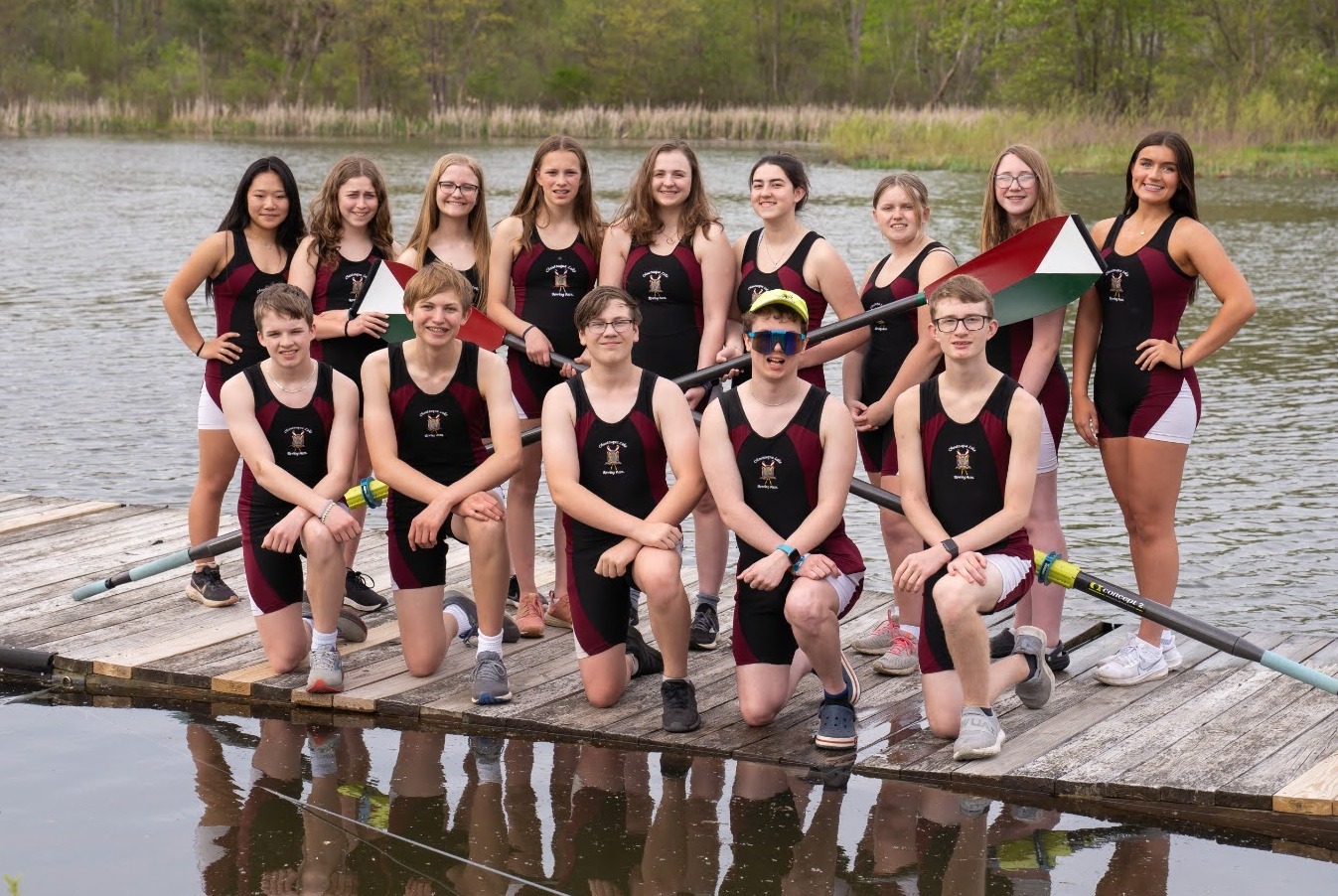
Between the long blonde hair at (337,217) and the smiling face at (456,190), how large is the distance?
22 centimetres

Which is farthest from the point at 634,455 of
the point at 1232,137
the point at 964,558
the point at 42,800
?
the point at 1232,137

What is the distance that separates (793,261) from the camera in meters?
5.32

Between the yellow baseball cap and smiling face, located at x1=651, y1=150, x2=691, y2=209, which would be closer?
the yellow baseball cap

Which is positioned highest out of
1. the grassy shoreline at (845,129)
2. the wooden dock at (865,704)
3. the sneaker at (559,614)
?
the grassy shoreline at (845,129)

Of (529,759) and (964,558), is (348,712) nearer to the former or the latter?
(529,759)

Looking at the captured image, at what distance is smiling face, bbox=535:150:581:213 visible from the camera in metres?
5.48

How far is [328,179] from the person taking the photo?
5590 millimetres

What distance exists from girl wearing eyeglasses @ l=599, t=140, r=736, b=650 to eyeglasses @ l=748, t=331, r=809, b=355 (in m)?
0.85

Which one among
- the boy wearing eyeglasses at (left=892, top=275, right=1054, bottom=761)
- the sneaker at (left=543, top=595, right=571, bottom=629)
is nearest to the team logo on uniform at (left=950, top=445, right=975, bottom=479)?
the boy wearing eyeglasses at (left=892, top=275, right=1054, bottom=761)

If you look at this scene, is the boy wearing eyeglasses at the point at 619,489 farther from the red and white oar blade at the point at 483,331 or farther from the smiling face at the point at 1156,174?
the smiling face at the point at 1156,174

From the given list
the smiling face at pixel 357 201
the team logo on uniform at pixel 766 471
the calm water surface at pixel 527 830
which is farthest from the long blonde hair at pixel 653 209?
the calm water surface at pixel 527 830

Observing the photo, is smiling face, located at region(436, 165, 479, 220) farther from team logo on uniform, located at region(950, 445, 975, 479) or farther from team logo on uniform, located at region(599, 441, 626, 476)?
team logo on uniform, located at region(950, 445, 975, 479)

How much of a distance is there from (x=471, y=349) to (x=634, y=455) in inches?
27.5

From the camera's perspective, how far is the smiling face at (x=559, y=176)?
5480 mm
